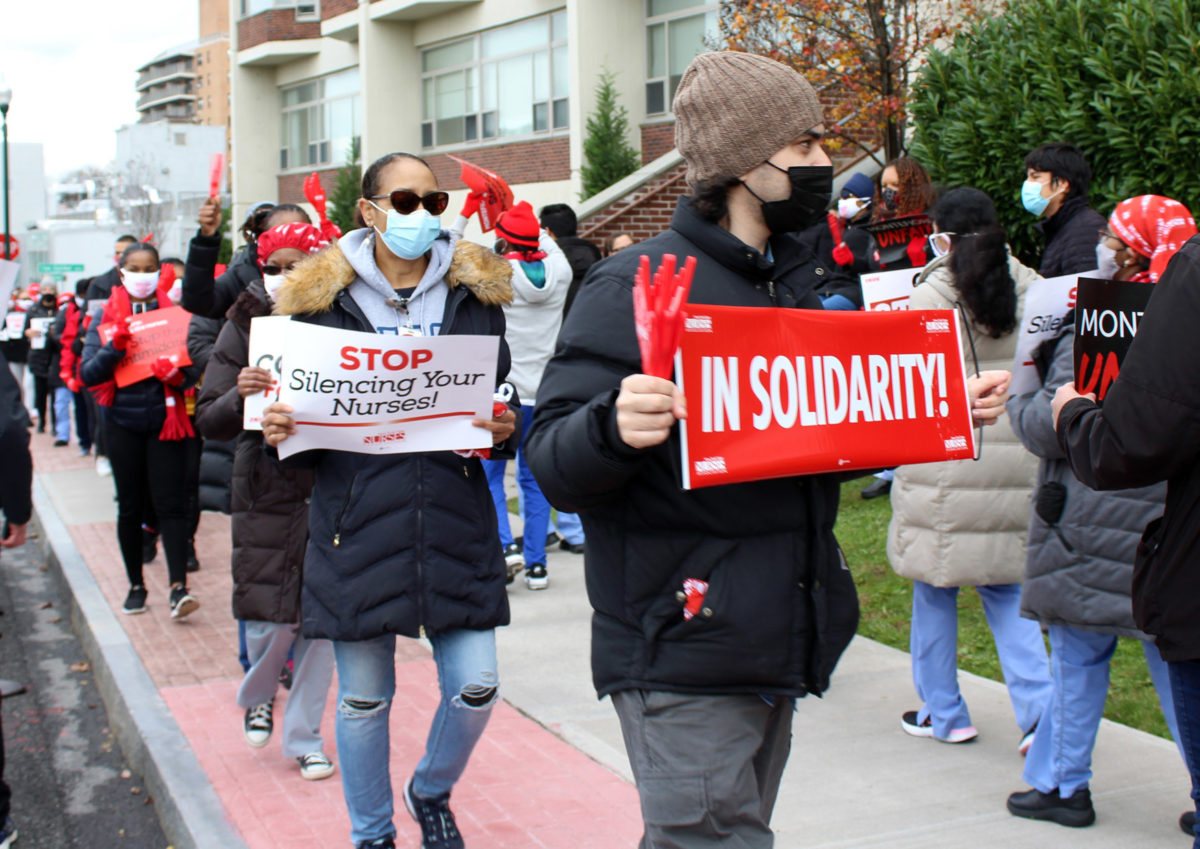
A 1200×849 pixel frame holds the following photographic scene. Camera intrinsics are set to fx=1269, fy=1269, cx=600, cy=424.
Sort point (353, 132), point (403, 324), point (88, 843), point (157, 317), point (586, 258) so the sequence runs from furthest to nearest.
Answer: point (353, 132), point (586, 258), point (157, 317), point (88, 843), point (403, 324)

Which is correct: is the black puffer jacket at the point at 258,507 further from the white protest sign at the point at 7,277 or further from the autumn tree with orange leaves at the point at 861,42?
the autumn tree with orange leaves at the point at 861,42

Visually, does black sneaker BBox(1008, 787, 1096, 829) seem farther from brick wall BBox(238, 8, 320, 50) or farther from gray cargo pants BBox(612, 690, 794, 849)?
brick wall BBox(238, 8, 320, 50)

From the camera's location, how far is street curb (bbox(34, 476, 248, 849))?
4.46 metres

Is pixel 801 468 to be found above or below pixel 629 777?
above

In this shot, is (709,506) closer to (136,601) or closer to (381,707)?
(381,707)

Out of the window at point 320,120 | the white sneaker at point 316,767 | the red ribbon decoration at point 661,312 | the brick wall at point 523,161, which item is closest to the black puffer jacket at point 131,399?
the white sneaker at point 316,767

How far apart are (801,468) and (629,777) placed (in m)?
2.49

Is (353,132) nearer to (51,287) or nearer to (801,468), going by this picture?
(51,287)

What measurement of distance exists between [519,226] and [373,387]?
420 cm

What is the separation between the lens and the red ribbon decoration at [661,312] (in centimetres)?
222

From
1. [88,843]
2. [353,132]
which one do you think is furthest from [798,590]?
[353,132]

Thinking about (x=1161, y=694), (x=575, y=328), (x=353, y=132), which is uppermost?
(x=353, y=132)

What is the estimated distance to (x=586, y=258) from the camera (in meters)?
9.62

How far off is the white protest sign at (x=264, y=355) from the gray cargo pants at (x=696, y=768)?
1.98 meters
